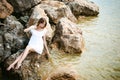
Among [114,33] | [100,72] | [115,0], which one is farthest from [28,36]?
[115,0]

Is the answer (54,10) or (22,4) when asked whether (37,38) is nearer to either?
(22,4)

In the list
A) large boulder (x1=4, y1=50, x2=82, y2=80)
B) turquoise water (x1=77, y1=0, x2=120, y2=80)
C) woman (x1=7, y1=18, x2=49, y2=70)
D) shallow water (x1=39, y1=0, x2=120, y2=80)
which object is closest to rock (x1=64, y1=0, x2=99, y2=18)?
turquoise water (x1=77, y1=0, x2=120, y2=80)

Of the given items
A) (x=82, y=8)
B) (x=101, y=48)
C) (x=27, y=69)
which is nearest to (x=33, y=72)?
(x=27, y=69)

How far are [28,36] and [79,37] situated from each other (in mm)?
2703

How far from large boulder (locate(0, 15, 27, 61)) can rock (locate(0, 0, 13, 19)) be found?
0.35 metres

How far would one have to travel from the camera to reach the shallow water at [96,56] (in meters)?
11.0

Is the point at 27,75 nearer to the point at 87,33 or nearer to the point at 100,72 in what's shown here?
the point at 100,72

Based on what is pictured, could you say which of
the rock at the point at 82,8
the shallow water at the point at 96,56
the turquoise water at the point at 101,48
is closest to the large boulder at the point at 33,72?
the shallow water at the point at 96,56

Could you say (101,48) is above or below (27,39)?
below

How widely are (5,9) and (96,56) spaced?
5350 mm

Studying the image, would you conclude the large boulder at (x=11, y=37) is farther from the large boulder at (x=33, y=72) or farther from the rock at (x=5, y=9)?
the large boulder at (x=33, y=72)

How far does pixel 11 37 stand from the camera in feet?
38.8

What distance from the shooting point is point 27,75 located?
9742 mm

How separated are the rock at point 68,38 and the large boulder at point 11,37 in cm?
192
